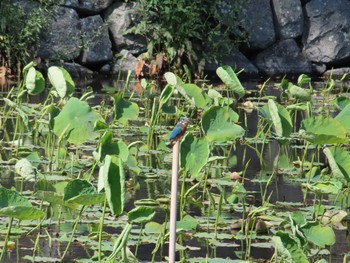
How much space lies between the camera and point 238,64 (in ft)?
36.6

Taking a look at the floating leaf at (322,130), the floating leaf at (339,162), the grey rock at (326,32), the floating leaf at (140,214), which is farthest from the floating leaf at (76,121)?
the grey rock at (326,32)

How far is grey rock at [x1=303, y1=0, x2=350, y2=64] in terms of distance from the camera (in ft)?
37.9

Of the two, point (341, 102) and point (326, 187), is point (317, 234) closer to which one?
point (326, 187)

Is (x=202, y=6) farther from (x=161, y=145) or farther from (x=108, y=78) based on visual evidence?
(x=161, y=145)

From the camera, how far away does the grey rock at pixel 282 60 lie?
1143 cm

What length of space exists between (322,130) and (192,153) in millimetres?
606

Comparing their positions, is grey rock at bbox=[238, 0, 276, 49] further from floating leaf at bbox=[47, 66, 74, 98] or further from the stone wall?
floating leaf at bbox=[47, 66, 74, 98]

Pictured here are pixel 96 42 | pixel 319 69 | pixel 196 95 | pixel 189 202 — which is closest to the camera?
pixel 189 202

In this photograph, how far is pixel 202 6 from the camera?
10.5 m

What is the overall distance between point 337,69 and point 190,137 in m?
7.72

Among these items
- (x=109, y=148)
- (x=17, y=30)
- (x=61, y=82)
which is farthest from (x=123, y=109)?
(x=17, y=30)

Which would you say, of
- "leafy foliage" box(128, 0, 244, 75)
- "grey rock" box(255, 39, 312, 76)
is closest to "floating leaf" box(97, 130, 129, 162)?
"leafy foliage" box(128, 0, 244, 75)

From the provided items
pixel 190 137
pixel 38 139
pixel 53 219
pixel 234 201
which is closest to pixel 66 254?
pixel 53 219

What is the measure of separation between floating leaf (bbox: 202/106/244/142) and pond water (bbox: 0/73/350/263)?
0.20m
